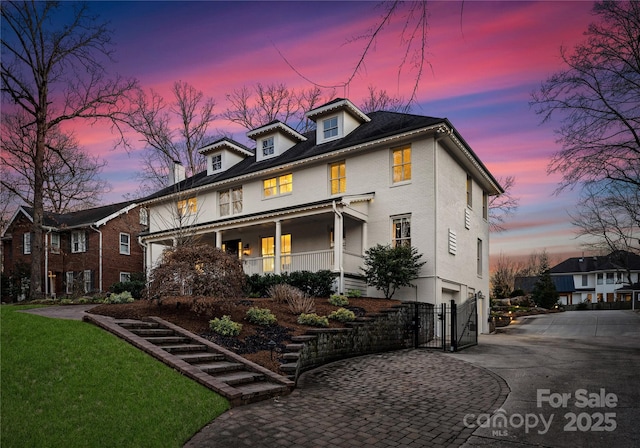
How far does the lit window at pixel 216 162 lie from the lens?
2562 cm

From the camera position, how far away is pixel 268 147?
914 inches

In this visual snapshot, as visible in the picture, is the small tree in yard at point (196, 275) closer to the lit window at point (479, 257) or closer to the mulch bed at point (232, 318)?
the mulch bed at point (232, 318)

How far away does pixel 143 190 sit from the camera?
1169 inches

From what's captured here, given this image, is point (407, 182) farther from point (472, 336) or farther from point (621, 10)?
point (621, 10)

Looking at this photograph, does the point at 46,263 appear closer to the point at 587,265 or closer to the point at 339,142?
the point at 339,142

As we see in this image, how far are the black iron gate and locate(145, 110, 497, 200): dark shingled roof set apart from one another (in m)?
6.92

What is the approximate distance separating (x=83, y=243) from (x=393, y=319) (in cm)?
2617

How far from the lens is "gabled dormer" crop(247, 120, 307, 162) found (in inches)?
887

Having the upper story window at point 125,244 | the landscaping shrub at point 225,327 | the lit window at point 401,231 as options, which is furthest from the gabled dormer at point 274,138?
the upper story window at point 125,244

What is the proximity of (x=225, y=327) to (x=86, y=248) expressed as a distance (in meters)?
25.2

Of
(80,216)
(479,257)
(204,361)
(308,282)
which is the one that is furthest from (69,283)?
(479,257)

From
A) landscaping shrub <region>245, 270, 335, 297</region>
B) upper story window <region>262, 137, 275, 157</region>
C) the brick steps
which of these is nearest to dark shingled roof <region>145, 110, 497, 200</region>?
upper story window <region>262, 137, 275, 157</region>

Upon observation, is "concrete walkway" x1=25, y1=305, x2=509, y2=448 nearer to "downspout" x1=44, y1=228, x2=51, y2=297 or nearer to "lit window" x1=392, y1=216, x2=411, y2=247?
"lit window" x1=392, y1=216, x2=411, y2=247

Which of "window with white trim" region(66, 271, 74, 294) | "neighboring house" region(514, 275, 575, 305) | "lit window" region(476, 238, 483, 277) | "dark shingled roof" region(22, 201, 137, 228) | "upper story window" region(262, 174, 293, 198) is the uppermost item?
"upper story window" region(262, 174, 293, 198)
